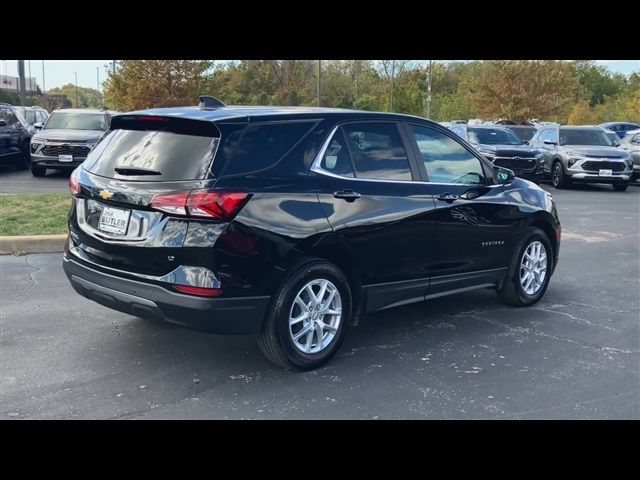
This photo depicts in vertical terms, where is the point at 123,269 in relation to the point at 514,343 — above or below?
above

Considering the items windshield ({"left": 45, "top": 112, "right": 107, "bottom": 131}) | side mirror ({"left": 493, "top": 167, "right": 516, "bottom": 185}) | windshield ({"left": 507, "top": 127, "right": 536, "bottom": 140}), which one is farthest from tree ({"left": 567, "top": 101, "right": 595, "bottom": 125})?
side mirror ({"left": 493, "top": 167, "right": 516, "bottom": 185})

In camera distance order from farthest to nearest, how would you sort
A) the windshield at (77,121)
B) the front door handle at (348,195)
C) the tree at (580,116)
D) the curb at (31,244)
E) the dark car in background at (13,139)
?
the tree at (580,116)
the dark car in background at (13,139)
the windshield at (77,121)
the curb at (31,244)
the front door handle at (348,195)

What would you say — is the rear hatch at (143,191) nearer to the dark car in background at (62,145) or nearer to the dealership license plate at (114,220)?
the dealership license plate at (114,220)

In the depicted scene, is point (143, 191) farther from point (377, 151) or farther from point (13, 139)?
point (13, 139)

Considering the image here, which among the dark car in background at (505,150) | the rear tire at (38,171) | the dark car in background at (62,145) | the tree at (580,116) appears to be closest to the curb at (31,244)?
the dark car in background at (62,145)

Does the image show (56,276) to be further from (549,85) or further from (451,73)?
(451,73)

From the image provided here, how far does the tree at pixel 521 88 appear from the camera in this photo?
3378cm

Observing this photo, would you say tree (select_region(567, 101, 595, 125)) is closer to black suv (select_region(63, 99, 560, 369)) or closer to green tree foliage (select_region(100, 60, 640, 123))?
green tree foliage (select_region(100, 60, 640, 123))

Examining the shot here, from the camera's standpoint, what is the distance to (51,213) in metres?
9.83

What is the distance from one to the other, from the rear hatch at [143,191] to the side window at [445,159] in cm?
192

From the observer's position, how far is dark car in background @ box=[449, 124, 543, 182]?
18.2 metres

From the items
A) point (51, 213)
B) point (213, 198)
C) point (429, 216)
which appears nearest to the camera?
point (213, 198)

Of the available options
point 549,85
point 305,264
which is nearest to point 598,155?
point 305,264

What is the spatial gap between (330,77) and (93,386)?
180 ft
